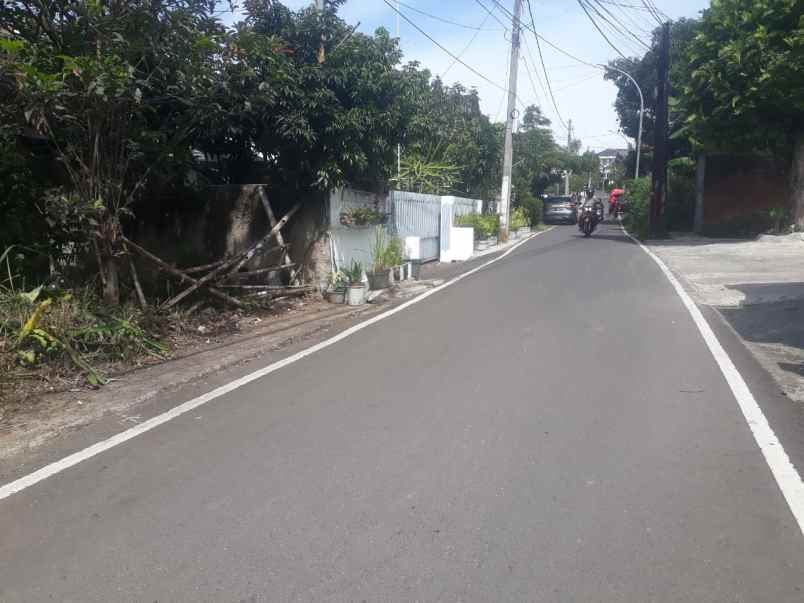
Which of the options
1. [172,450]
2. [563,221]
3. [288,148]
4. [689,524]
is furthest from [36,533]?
[563,221]

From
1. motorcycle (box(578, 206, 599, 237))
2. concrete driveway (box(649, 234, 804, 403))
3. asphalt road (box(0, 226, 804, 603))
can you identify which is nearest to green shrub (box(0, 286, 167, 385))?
asphalt road (box(0, 226, 804, 603))

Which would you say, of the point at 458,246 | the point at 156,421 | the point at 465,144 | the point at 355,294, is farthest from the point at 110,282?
the point at 465,144

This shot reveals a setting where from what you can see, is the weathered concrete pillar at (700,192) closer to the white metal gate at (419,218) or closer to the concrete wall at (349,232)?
the white metal gate at (419,218)

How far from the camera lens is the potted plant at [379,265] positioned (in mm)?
A: 13578

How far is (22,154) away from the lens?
883 cm

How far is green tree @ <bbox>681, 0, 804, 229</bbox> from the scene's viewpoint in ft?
63.4

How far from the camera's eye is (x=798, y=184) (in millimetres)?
21844

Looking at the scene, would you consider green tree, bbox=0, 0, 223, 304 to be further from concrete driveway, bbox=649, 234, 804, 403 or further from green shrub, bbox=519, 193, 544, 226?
green shrub, bbox=519, 193, 544, 226

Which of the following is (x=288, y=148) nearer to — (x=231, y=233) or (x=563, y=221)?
(x=231, y=233)

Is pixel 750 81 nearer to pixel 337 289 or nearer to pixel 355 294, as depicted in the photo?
pixel 355 294

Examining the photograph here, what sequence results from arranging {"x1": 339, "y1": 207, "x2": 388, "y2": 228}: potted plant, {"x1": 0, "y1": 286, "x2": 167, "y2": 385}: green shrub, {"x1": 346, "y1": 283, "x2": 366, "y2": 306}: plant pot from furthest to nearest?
{"x1": 339, "y1": 207, "x2": 388, "y2": 228}: potted plant
{"x1": 346, "y1": 283, "x2": 366, "y2": 306}: plant pot
{"x1": 0, "y1": 286, "x2": 167, "y2": 385}: green shrub

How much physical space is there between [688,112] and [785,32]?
4.25 metres

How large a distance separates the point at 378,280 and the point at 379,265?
51 centimetres

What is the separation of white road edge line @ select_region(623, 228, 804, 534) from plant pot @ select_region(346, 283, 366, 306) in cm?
535
